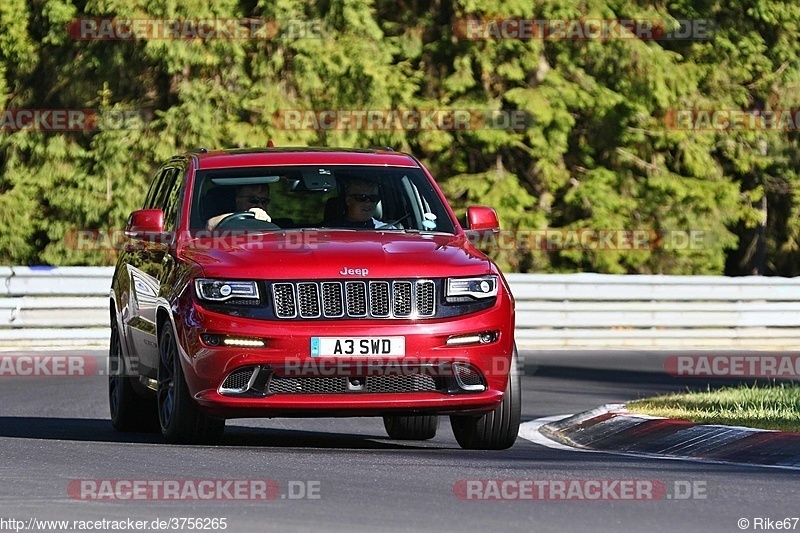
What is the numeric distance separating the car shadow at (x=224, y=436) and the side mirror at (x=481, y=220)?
145 cm

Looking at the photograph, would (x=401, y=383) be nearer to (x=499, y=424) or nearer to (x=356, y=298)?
(x=356, y=298)

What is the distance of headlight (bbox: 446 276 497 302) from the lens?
10250 mm

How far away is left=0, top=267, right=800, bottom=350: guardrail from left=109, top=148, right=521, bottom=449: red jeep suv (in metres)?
11.5

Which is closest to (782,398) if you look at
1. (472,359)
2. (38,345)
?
(472,359)

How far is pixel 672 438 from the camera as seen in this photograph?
36.6 feet

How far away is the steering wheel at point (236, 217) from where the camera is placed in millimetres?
11203

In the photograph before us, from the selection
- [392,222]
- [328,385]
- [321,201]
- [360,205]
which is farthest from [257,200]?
[328,385]

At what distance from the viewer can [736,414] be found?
12086 mm

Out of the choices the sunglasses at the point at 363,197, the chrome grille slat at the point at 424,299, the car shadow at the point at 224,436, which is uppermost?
the sunglasses at the point at 363,197

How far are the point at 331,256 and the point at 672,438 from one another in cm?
254

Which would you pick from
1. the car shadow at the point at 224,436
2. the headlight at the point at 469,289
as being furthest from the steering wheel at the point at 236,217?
the headlight at the point at 469,289

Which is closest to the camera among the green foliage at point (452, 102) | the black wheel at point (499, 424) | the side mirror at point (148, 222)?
the black wheel at point (499, 424)

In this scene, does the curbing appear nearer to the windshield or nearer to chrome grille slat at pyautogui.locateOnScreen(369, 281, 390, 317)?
the windshield

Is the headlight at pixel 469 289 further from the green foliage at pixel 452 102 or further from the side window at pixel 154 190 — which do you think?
the green foliage at pixel 452 102
